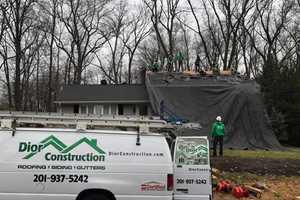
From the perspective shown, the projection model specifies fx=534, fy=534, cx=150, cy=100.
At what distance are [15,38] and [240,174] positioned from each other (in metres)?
38.2

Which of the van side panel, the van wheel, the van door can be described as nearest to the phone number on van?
the van side panel

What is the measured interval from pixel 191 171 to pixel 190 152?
1.41 feet

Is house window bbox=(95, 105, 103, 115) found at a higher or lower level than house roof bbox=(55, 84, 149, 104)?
lower

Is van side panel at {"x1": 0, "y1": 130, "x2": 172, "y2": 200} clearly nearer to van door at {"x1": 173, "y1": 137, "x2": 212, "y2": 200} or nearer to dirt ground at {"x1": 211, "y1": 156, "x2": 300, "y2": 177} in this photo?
van door at {"x1": 173, "y1": 137, "x2": 212, "y2": 200}

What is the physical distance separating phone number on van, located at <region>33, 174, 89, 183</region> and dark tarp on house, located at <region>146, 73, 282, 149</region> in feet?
72.2

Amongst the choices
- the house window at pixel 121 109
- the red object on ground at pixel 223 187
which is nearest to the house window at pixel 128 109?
the house window at pixel 121 109

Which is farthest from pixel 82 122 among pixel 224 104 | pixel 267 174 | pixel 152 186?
pixel 224 104

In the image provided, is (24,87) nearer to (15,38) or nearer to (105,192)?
(15,38)

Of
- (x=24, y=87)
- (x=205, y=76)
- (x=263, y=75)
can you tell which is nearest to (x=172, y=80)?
(x=205, y=76)

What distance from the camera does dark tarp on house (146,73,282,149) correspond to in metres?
32.9

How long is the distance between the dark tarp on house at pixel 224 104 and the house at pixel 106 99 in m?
8.34

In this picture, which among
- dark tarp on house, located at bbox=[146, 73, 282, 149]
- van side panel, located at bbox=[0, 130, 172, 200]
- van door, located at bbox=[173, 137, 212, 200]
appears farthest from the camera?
dark tarp on house, located at bbox=[146, 73, 282, 149]

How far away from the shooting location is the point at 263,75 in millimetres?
39375

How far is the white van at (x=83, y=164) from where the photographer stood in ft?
34.0
